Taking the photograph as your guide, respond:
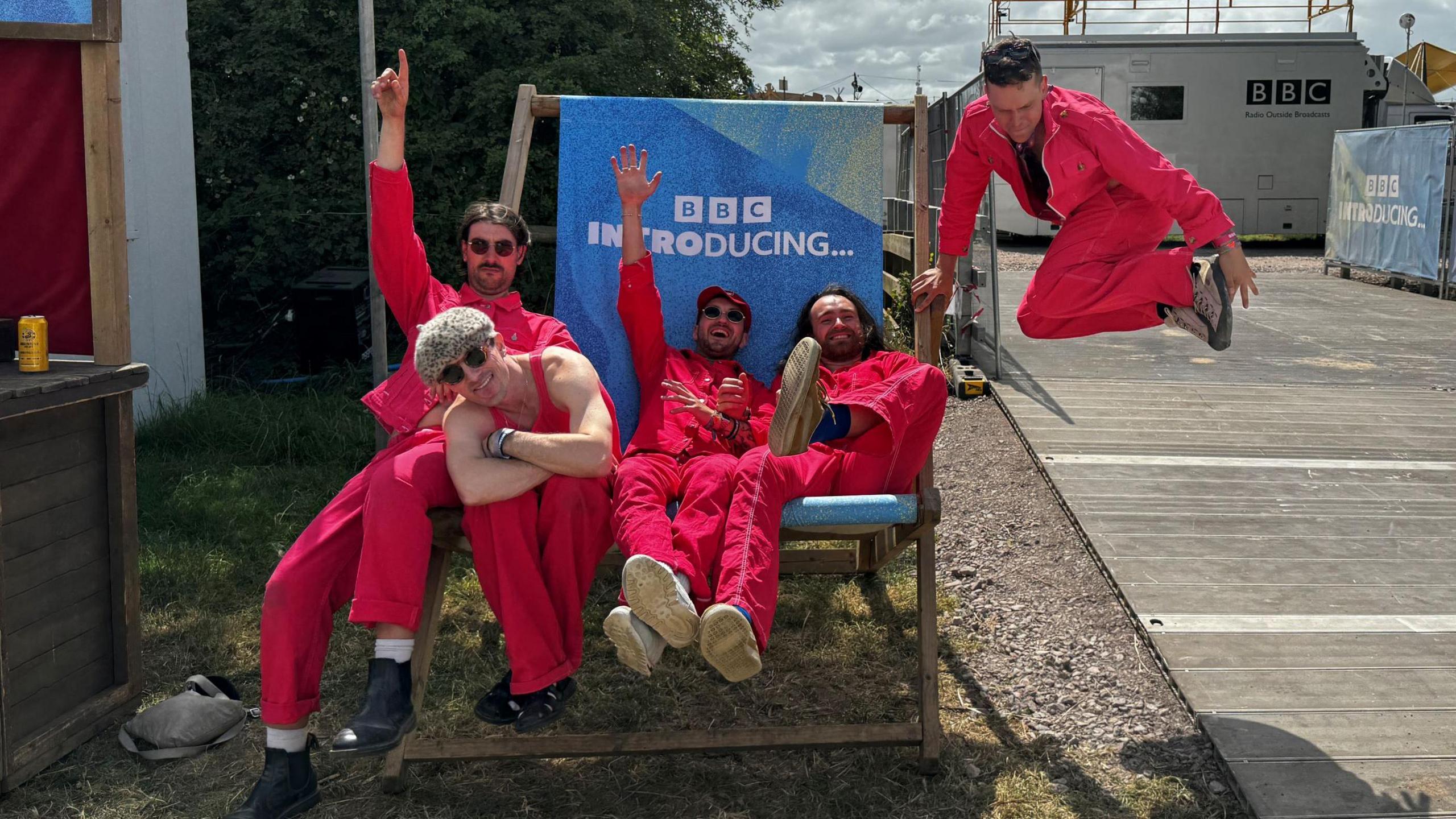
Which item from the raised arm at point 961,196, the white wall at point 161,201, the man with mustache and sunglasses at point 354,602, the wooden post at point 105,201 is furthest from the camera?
the white wall at point 161,201

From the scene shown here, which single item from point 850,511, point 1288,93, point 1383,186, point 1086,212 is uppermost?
point 1288,93

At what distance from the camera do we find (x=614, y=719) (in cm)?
347

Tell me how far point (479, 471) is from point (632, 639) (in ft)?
1.76

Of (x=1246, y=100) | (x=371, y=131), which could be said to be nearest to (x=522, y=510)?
(x=371, y=131)

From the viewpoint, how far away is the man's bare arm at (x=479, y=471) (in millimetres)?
2809

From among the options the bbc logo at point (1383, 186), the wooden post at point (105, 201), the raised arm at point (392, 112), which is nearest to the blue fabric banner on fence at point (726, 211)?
the raised arm at point (392, 112)

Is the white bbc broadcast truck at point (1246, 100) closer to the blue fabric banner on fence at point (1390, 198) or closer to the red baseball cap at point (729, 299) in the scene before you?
the blue fabric banner on fence at point (1390, 198)

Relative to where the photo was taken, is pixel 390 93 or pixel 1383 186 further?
pixel 1383 186

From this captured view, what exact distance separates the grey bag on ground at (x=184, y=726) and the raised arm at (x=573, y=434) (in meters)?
1.18

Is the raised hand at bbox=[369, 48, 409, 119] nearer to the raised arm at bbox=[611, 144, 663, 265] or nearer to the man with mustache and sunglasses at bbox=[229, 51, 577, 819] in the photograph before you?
the raised arm at bbox=[611, 144, 663, 265]

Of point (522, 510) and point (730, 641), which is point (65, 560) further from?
point (730, 641)

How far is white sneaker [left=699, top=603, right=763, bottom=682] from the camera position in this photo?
2662mm

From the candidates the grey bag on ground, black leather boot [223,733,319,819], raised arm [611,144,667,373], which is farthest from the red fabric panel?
raised arm [611,144,667,373]

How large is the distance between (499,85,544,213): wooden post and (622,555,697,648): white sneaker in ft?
5.01
